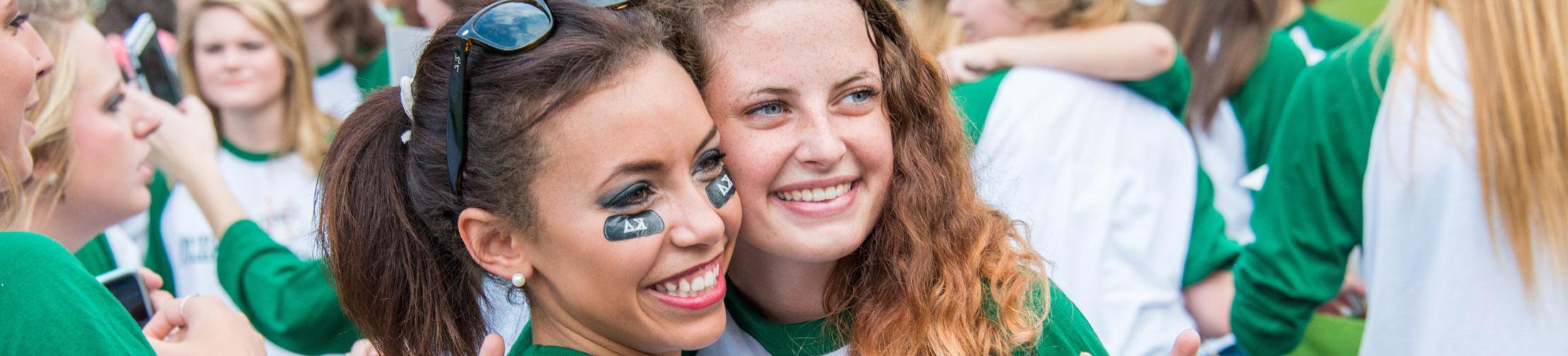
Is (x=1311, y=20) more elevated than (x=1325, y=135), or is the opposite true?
(x=1325, y=135)

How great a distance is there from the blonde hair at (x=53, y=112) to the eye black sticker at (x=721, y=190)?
1509 mm

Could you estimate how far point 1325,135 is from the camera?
106 inches

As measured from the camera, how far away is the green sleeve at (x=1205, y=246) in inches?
128

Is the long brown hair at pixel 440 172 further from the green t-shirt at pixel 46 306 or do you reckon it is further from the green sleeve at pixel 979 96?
the green sleeve at pixel 979 96

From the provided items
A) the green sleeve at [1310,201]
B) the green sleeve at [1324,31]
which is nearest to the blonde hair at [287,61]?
the green sleeve at [1310,201]

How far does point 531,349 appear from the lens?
6.46 feet

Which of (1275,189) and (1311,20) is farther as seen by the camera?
(1311,20)

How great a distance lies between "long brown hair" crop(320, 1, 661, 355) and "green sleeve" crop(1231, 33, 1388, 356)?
1.52 metres

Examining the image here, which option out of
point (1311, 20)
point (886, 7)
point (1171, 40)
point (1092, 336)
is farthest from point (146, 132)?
point (1311, 20)

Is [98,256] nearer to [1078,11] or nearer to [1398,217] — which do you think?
[1078,11]

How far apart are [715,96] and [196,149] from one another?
2.01 meters

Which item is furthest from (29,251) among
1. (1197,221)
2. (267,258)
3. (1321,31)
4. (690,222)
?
(1321,31)

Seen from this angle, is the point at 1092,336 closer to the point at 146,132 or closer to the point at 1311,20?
the point at 146,132

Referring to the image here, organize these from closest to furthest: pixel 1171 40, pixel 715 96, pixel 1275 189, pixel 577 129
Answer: pixel 577 129 → pixel 715 96 → pixel 1275 189 → pixel 1171 40
